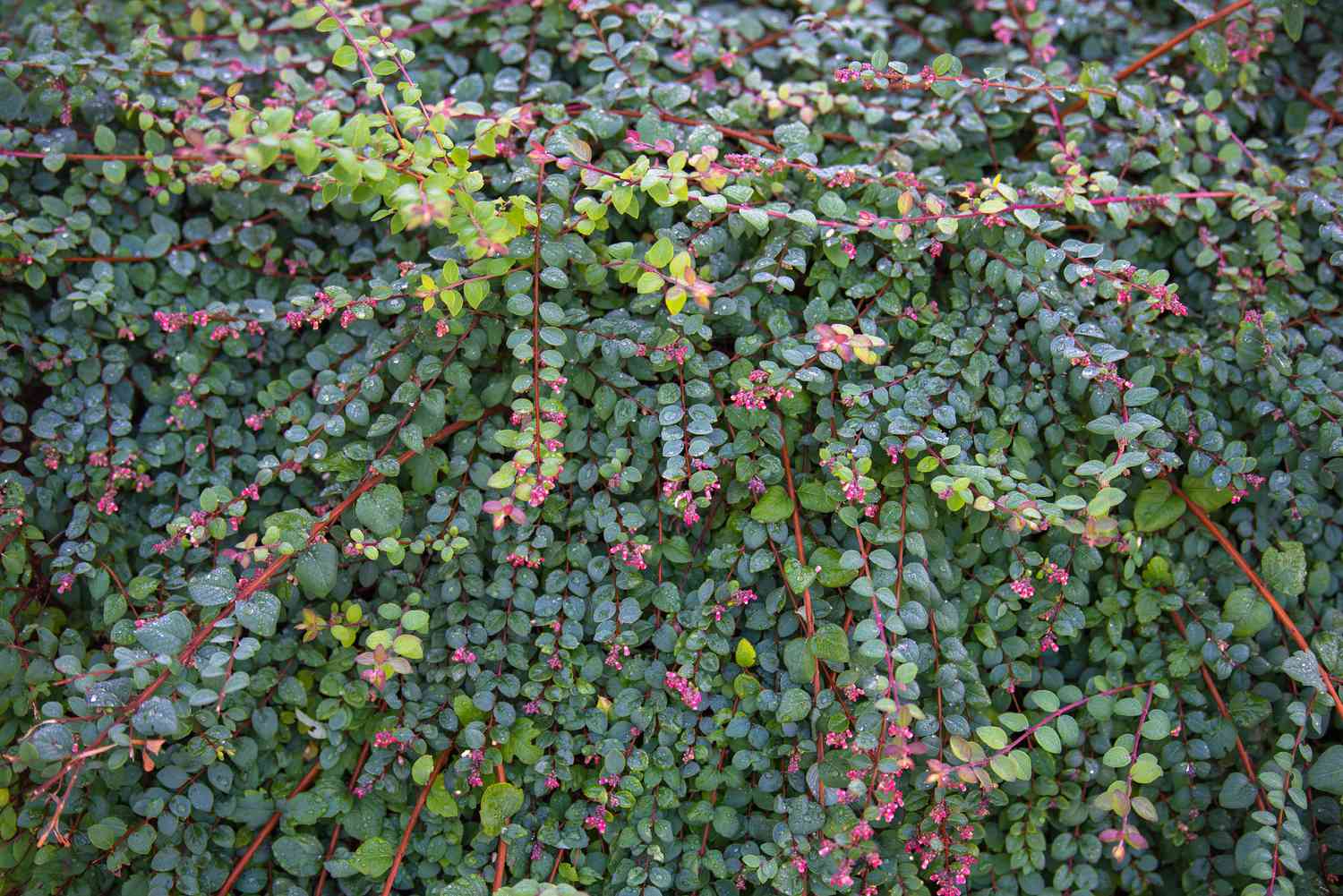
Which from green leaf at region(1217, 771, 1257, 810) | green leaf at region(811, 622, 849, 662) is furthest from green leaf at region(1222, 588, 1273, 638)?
green leaf at region(811, 622, 849, 662)

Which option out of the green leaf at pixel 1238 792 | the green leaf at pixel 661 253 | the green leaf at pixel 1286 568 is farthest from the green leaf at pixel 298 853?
the green leaf at pixel 1286 568

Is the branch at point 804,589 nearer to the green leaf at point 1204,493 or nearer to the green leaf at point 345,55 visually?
the green leaf at point 1204,493

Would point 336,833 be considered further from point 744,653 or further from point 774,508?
point 774,508

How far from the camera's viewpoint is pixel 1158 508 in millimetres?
2051

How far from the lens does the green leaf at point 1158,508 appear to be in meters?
2.04

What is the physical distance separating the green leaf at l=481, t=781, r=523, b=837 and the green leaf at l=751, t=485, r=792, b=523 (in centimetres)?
71

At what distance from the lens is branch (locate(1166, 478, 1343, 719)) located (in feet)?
6.22

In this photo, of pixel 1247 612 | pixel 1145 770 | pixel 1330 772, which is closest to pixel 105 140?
pixel 1145 770

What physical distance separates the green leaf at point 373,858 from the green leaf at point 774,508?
38.5 inches

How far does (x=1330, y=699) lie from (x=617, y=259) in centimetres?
167

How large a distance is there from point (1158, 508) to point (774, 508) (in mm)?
844

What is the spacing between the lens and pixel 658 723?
190 cm

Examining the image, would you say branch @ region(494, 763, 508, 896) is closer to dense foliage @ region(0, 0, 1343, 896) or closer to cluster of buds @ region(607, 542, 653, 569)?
dense foliage @ region(0, 0, 1343, 896)

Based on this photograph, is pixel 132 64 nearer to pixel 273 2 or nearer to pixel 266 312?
pixel 273 2
